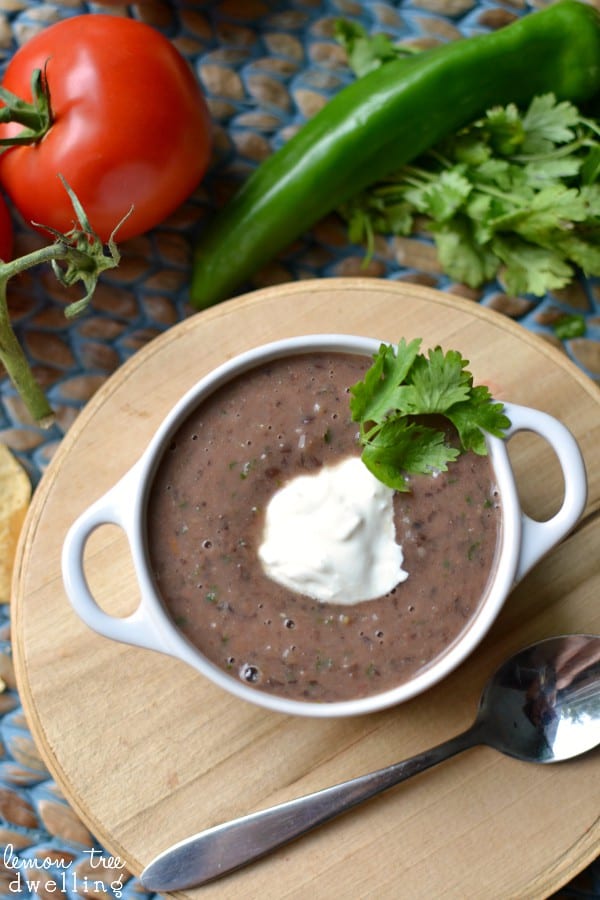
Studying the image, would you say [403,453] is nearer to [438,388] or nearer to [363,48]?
[438,388]

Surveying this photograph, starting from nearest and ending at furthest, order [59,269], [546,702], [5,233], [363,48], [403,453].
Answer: [403,453], [59,269], [546,702], [5,233], [363,48]

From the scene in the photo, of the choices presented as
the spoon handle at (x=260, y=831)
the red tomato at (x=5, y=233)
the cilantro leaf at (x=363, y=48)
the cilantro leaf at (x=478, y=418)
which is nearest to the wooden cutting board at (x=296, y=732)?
the spoon handle at (x=260, y=831)

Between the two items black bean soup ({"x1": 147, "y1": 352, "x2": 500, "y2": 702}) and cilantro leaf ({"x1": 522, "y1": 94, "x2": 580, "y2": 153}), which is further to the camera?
cilantro leaf ({"x1": 522, "y1": 94, "x2": 580, "y2": 153})

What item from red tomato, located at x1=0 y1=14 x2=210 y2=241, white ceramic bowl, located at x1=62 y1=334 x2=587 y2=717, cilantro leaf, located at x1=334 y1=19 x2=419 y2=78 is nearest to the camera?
white ceramic bowl, located at x1=62 y1=334 x2=587 y2=717

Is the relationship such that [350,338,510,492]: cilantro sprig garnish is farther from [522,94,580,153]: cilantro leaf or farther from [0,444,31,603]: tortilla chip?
[0,444,31,603]: tortilla chip

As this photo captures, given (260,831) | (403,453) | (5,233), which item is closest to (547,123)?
(403,453)

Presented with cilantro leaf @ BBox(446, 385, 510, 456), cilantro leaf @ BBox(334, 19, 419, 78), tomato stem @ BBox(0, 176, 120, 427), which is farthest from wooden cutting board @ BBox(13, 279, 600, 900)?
cilantro leaf @ BBox(334, 19, 419, 78)

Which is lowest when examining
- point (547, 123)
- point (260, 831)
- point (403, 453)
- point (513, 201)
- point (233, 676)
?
point (260, 831)
